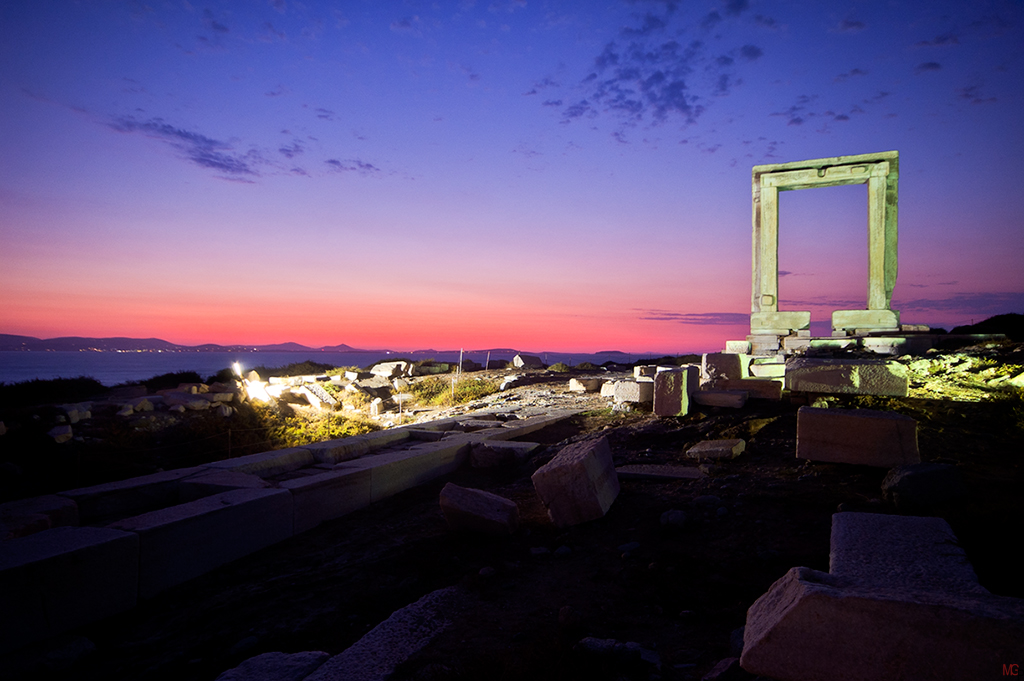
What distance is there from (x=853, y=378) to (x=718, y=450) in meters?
2.72

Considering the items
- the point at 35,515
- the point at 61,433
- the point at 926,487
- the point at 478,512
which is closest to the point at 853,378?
the point at 926,487

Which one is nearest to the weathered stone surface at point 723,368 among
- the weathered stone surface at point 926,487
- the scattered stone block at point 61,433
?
the weathered stone surface at point 926,487

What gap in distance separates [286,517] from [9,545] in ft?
6.38

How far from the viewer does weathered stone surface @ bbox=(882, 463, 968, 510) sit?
3.88 metres

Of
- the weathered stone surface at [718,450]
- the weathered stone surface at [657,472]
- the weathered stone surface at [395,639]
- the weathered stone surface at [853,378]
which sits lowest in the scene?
the weathered stone surface at [395,639]

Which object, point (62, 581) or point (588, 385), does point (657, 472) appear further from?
point (588, 385)

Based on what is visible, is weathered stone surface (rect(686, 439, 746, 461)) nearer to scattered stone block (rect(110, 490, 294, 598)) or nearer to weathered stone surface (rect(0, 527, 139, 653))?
scattered stone block (rect(110, 490, 294, 598))

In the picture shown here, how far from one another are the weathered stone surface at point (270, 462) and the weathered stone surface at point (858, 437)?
565cm

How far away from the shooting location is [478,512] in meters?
4.50

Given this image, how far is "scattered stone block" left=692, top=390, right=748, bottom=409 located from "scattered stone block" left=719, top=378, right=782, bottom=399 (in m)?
0.47

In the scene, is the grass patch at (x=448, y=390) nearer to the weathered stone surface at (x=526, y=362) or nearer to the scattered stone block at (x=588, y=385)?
the scattered stone block at (x=588, y=385)

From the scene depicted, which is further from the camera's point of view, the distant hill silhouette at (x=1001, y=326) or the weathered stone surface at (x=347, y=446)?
the distant hill silhouette at (x=1001, y=326)

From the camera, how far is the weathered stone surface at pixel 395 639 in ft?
8.45

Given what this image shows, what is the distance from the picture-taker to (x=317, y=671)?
2.57 m
